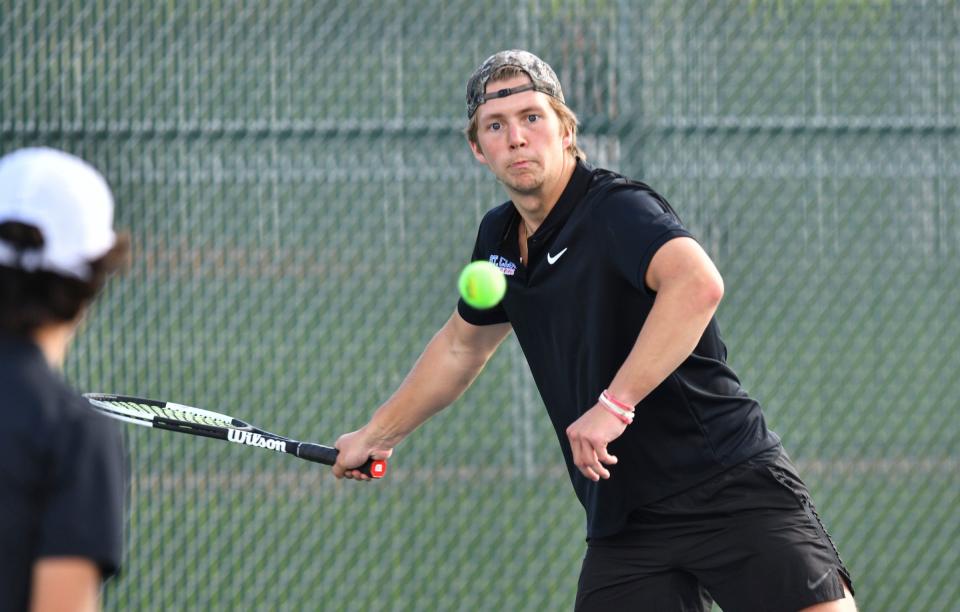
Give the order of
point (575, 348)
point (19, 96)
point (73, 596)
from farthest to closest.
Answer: point (19, 96)
point (575, 348)
point (73, 596)

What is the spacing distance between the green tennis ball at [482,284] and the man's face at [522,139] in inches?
8.5

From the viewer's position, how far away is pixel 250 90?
5.51 meters

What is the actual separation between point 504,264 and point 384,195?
2.10 m

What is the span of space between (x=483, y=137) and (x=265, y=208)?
2.17 meters

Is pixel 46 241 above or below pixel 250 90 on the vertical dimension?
below

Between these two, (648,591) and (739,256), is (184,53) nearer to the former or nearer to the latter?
(739,256)

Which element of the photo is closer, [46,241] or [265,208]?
[46,241]

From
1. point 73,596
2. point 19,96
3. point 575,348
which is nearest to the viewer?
point 73,596

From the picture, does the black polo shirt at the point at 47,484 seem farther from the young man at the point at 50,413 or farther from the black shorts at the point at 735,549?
the black shorts at the point at 735,549

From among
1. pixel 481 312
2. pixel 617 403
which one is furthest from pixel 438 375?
pixel 617 403

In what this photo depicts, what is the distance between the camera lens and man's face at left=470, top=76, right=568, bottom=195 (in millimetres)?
3455

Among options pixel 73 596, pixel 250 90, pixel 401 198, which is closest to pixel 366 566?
pixel 401 198

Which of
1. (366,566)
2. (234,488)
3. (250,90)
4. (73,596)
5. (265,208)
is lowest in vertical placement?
(366,566)

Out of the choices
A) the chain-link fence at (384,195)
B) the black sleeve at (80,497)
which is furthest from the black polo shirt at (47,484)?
the chain-link fence at (384,195)
